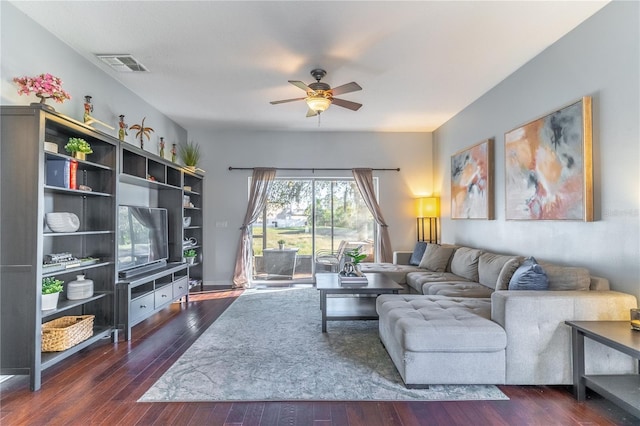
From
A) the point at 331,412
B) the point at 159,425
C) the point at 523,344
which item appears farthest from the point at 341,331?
the point at 159,425

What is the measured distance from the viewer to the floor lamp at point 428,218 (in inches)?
233

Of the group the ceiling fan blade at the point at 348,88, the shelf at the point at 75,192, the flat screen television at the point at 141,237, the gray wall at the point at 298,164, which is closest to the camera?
the shelf at the point at 75,192

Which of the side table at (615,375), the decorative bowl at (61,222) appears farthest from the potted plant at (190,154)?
the side table at (615,375)

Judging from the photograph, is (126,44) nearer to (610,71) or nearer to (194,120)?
(194,120)

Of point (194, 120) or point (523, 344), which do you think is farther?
point (194, 120)

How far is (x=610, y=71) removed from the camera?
2.49 m

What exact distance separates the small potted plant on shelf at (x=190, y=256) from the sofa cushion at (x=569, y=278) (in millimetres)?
4747

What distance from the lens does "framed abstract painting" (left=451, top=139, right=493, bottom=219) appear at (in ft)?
13.8

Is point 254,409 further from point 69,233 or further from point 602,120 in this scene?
point 602,120

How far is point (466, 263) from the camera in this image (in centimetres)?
418

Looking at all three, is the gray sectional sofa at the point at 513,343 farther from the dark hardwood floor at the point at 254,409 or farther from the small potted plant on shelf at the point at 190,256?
the small potted plant on shelf at the point at 190,256

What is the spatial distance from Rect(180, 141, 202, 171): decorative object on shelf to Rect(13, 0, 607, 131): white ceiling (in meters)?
1.11

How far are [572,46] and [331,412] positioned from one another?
363 centimetres

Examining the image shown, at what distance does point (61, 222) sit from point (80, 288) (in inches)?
26.4
